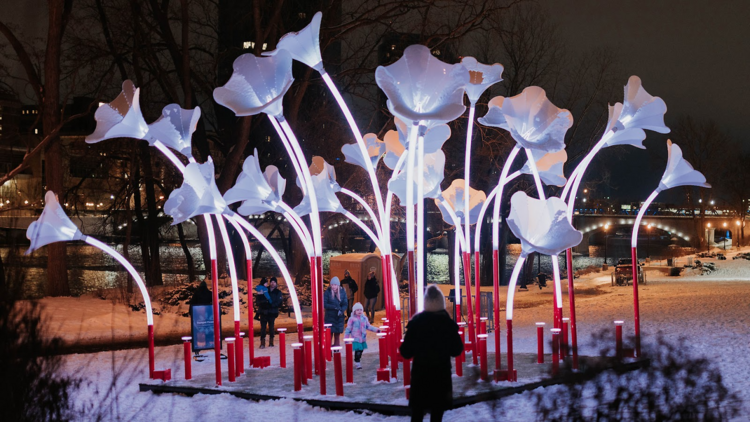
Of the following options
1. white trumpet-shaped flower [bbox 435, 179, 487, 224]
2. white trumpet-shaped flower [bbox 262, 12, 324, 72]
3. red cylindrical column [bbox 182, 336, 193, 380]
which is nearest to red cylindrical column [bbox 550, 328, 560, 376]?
white trumpet-shaped flower [bbox 435, 179, 487, 224]

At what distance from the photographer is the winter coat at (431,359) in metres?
6.02

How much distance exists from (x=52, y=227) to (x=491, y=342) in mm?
8427

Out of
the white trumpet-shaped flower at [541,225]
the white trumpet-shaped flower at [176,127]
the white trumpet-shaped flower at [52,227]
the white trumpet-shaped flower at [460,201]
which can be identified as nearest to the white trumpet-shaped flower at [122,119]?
the white trumpet-shaped flower at [176,127]

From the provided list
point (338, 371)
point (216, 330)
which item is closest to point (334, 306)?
point (216, 330)

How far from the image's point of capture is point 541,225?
8797 mm

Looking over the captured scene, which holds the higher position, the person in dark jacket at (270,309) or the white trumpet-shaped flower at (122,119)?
the white trumpet-shaped flower at (122,119)

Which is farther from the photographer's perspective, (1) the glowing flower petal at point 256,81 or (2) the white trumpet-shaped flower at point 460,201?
(2) the white trumpet-shaped flower at point 460,201

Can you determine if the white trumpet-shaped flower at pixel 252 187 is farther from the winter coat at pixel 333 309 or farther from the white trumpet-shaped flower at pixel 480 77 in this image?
the winter coat at pixel 333 309

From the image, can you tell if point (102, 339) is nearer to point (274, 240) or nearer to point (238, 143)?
point (238, 143)

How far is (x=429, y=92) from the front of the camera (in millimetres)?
8383

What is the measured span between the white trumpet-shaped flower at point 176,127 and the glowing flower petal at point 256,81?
164 centimetres

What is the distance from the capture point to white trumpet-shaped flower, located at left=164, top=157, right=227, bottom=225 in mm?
9320

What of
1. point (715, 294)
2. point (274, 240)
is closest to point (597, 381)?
point (715, 294)

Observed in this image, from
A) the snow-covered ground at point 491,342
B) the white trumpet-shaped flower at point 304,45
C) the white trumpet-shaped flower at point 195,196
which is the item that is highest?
the white trumpet-shaped flower at point 304,45
